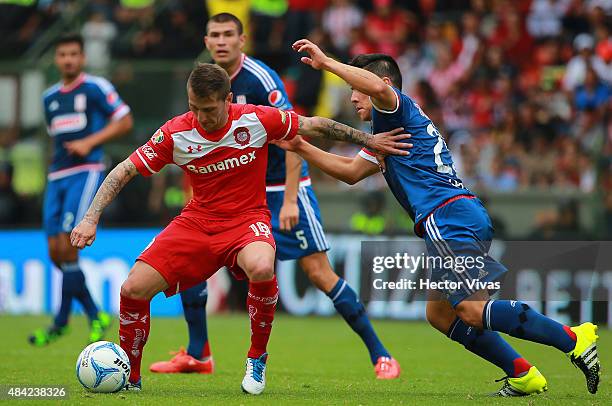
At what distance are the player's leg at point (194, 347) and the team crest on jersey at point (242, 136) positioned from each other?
1.80m

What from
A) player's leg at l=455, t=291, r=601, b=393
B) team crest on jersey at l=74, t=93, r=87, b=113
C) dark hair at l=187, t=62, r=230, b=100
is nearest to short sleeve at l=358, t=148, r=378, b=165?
dark hair at l=187, t=62, r=230, b=100

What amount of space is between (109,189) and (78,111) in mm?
4348

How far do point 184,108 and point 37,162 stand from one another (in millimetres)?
2449

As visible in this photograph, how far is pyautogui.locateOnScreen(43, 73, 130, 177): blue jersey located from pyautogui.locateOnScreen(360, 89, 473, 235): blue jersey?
4.61m

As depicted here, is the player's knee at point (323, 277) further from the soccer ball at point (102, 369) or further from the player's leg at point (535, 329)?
the soccer ball at point (102, 369)

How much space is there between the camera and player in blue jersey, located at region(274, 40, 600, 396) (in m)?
6.59

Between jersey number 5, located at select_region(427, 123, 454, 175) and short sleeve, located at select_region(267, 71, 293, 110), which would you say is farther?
short sleeve, located at select_region(267, 71, 293, 110)

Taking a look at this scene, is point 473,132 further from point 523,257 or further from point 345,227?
point 523,257

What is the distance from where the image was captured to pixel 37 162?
16.7 meters

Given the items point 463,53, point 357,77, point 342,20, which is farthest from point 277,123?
point 342,20

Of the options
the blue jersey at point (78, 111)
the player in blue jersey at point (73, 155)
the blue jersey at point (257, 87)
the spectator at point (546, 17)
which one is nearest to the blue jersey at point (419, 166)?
the blue jersey at point (257, 87)

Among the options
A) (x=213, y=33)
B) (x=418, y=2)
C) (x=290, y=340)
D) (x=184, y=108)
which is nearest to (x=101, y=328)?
(x=290, y=340)

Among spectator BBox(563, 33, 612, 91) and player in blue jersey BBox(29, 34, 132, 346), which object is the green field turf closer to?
player in blue jersey BBox(29, 34, 132, 346)

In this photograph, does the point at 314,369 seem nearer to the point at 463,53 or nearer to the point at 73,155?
the point at 73,155
